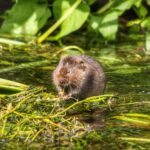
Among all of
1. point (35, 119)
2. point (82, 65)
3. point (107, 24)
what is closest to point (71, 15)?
point (107, 24)

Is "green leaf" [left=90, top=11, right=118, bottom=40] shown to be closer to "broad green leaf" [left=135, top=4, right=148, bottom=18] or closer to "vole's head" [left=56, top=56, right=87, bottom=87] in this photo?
"broad green leaf" [left=135, top=4, right=148, bottom=18]

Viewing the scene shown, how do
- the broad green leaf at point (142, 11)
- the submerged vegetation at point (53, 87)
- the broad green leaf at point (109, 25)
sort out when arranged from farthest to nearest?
the broad green leaf at point (142, 11)
the broad green leaf at point (109, 25)
the submerged vegetation at point (53, 87)

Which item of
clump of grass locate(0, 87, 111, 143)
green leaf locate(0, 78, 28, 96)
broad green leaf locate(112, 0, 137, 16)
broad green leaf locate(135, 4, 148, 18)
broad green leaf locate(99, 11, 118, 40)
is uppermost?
broad green leaf locate(135, 4, 148, 18)

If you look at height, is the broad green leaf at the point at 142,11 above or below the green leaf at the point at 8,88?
above

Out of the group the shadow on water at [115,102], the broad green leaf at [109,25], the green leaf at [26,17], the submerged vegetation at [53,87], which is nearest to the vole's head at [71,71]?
the submerged vegetation at [53,87]

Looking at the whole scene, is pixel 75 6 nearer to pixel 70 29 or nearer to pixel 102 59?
pixel 70 29

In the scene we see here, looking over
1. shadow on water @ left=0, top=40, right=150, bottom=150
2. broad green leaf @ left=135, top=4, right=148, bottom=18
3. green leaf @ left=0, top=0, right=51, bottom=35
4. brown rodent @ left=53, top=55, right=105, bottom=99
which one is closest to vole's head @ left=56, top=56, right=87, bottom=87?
brown rodent @ left=53, top=55, right=105, bottom=99

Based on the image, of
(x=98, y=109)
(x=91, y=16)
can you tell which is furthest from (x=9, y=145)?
(x=91, y=16)

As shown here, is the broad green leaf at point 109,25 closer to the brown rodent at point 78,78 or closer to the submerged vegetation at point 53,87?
the submerged vegetation at point 53,87
